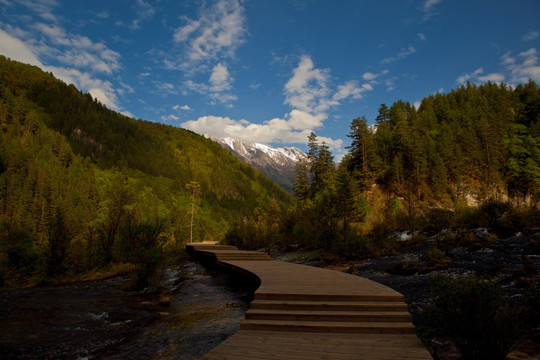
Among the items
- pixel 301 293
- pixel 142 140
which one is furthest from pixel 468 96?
pixel 142 140

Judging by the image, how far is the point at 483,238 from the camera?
39.2 ft

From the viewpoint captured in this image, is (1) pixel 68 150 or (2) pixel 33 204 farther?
(1) pixel 68 150

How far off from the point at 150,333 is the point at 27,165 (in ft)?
248

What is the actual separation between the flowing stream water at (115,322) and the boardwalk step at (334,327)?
1.27 m

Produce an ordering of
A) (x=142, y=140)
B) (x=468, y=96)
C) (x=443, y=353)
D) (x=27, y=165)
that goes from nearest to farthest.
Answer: (x=443, y=353)
(x=27, y=165)
(x=468, y=96)
(x=142, y=140)

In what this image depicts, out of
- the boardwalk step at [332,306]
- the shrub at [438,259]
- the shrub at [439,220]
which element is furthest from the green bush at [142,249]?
the shrub at [439,220]

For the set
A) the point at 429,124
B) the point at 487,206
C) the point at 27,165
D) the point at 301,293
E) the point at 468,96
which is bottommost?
the point at 301,293

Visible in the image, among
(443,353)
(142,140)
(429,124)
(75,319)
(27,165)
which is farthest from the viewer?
(142,140)

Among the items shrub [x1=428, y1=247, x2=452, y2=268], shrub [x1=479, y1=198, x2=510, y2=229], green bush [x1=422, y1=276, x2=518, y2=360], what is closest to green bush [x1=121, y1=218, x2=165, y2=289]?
green bush [x1=422, y1=276, x2=518, y2=360]

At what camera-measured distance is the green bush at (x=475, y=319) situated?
3.19m

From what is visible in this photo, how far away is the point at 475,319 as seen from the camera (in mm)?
3365

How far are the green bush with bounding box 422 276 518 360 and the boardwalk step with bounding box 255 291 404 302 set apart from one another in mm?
1245

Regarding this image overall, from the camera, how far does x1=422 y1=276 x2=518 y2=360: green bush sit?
319 centimetres

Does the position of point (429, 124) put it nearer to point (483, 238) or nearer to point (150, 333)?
point (483, 238)
